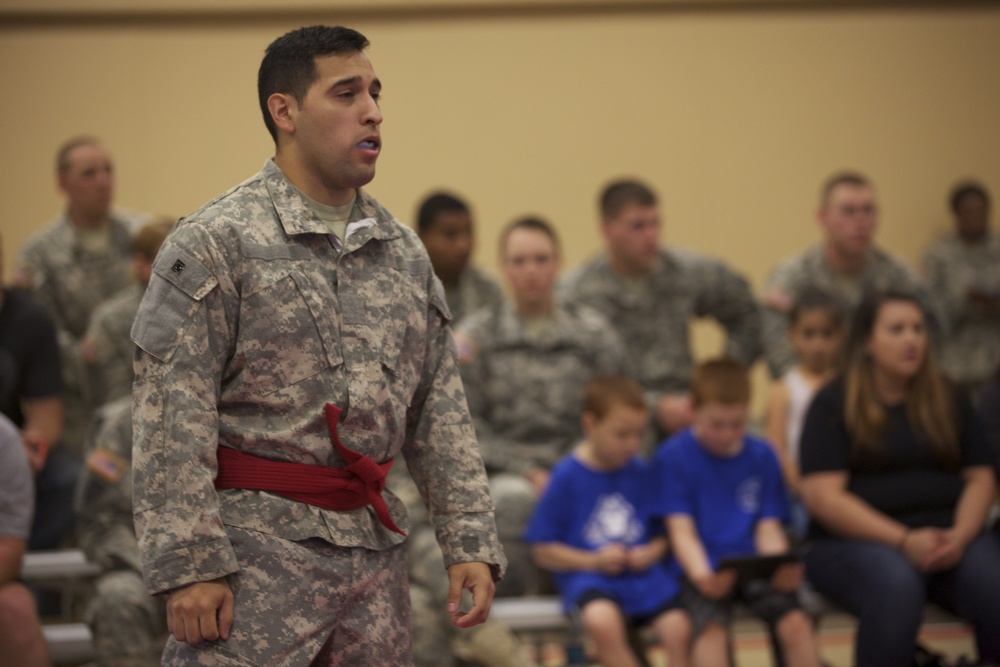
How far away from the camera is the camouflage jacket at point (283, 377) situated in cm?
184

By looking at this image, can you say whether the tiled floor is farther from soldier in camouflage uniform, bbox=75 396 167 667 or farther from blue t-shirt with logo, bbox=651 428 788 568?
soldier in camouflage uniform, bbox=75 396 167 667

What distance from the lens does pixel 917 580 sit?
3225 mm

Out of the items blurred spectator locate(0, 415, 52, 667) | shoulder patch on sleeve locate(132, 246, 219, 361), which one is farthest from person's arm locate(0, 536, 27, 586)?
shoulder patch on sleeve locate(132, 246, 219, 361)

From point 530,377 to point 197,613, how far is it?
2368mm

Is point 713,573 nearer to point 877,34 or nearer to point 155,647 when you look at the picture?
point 155,647

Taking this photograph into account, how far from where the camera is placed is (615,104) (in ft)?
21.1

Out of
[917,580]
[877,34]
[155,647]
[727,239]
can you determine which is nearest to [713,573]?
[917,580]

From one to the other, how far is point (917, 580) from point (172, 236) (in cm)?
227

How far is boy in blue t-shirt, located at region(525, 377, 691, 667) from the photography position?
11.1 feet

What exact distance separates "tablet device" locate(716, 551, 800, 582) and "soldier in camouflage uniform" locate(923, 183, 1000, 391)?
9.79ft

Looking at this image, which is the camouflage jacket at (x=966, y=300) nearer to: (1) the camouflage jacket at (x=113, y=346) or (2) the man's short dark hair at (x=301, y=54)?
(1) the camouflage jacket at (x=113, y=346)

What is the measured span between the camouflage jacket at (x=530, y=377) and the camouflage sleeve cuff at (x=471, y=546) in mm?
1909

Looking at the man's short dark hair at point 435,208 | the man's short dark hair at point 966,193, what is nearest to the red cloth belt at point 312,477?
the man's short dark hair at point 435,208

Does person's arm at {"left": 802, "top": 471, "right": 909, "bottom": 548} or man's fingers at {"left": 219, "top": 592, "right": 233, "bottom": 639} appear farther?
person's arm at {"left": 802, "top": 471, "right": 909, "bottom": 548}
